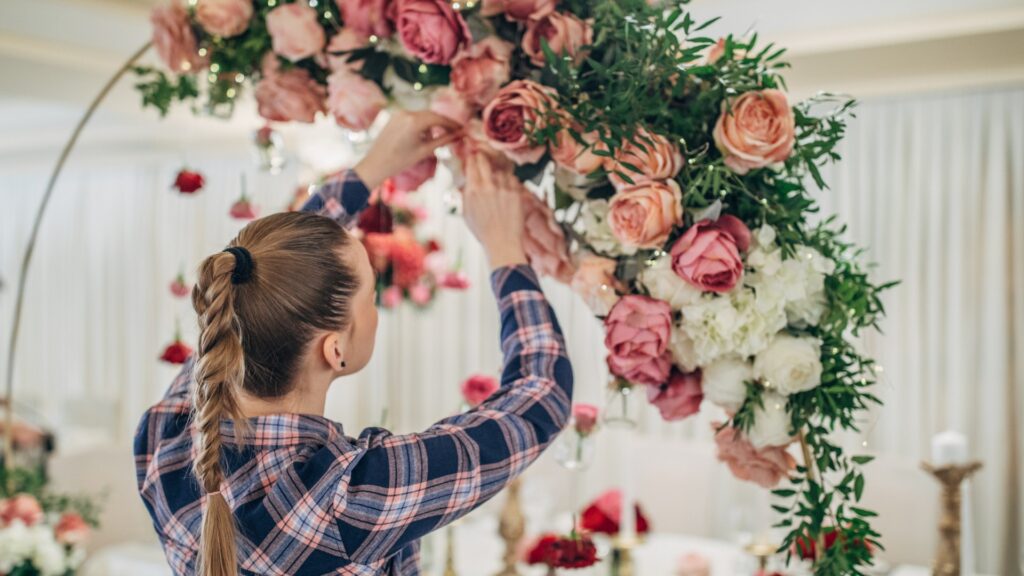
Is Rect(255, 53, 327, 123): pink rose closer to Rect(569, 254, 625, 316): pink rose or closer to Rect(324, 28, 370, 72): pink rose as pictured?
Rect(324, 28, 370, 72): pink rose

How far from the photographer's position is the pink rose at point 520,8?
135cm

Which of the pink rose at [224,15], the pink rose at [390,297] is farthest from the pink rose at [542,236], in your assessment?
the pink rose at [390,297]

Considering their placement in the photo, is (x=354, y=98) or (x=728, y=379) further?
(x=354, y=98)

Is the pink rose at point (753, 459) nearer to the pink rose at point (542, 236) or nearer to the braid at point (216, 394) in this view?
the pink rose at point (542, 236)

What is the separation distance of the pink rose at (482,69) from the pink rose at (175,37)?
1.88 ft

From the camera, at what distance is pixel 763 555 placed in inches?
71.8

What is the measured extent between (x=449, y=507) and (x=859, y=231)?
3.95m

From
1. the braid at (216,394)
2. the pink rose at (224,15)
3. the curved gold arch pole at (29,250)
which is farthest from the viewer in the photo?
the curved gold arch pole at (29,250)

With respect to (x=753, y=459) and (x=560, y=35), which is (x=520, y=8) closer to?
(x=560, y=35)

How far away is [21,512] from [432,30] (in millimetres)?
1837

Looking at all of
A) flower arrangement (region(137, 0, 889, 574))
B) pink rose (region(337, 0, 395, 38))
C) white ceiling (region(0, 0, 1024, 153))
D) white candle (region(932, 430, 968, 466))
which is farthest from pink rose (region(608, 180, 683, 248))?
white ceiling (region(0, 0, 1024, 153))

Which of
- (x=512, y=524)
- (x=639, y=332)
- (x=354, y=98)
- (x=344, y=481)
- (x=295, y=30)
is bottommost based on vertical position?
(x=512, y=524)

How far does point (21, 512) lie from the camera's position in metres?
2.41

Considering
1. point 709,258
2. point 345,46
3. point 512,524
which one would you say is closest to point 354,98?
point 345,46
